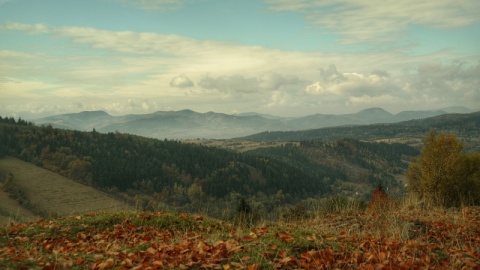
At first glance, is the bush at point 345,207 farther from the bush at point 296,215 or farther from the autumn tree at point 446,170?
the autumn tree at point 446,170

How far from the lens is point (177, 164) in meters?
175

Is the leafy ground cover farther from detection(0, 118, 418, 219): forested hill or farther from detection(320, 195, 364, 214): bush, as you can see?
detection(0, 118, 418, 219): forested hill

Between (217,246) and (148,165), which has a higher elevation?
(217,246)

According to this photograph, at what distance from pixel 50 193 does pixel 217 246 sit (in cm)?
11491

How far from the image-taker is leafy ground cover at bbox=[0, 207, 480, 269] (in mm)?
6301

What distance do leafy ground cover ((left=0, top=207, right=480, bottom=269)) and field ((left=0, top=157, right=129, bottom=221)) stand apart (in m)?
81.9

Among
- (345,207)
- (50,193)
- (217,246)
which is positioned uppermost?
(217,246)

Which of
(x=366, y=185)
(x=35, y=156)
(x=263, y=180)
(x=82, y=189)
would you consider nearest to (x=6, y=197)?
(x=82, y=189)

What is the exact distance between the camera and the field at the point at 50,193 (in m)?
94.0

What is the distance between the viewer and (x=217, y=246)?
7168 mm

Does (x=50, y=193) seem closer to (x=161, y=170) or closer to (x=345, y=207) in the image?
(x=161, y=170)

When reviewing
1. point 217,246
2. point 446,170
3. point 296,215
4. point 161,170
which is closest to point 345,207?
point 296,215

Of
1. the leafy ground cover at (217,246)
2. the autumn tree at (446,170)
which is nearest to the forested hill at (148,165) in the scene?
the autumn tree at (446,170)

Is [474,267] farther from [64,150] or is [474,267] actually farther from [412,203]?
[64,150]
